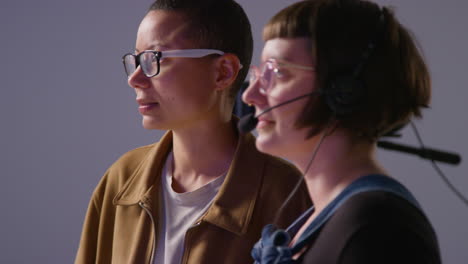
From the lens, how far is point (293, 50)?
3.46ft

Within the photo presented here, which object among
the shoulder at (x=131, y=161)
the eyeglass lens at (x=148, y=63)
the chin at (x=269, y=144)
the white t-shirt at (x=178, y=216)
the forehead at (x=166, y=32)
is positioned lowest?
the white t-shirt at (x=178, y=216)

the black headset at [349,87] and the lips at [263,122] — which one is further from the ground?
the black headset at [349,87]

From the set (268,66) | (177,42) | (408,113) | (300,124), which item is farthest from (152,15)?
(408,113)

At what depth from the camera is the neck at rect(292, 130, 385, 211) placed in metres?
1.04

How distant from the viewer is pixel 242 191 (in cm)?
142

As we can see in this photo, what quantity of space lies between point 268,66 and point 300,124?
5.0 inches

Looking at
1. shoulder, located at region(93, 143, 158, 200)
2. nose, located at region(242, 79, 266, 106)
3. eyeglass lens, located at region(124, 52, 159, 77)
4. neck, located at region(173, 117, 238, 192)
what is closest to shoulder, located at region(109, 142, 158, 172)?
shoulder, located at region(93, 143, 158, 200)

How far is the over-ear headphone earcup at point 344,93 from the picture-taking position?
979mm

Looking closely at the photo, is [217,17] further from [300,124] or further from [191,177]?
[300,124]

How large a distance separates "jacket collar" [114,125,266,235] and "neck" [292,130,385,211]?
1.19 ft

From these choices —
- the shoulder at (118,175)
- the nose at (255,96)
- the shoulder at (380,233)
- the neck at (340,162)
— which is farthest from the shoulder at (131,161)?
the shoulder at (380,233)

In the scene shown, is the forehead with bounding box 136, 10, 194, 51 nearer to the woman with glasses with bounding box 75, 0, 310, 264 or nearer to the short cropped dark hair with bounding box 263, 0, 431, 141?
the woman with glasses with bounding box 75, 0, 310, 264

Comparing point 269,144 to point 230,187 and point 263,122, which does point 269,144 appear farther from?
point 230,187

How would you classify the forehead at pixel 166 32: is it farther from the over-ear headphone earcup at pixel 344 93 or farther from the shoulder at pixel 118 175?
the over-ear headphone earcup at pixel 344 93
